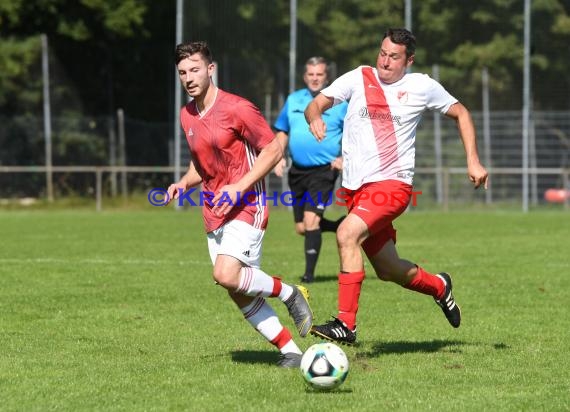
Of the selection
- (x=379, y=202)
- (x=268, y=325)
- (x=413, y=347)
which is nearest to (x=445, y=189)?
(x=413, y=347)

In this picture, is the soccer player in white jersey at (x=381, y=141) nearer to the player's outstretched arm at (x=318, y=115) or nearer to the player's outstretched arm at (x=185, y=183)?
the player's outstretched arm at (x=318, y=115)

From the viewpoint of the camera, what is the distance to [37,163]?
29.6 metres

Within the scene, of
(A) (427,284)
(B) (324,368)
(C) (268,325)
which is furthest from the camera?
(A) (427,284)

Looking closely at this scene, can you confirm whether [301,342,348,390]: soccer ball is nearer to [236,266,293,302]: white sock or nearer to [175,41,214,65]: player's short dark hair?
[236,266,293,302]: white sock

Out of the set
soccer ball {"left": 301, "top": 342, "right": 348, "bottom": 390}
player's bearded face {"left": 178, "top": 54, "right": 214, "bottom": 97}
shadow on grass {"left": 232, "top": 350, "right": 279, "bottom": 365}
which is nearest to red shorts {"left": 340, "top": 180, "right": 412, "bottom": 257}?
shadow on grass {"left": 232, "top": 350, "right": 279, "bottom": 365}

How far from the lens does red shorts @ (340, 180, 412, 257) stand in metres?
7.59

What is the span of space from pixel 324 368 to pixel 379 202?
1.72 m

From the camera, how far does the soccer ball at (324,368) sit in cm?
616

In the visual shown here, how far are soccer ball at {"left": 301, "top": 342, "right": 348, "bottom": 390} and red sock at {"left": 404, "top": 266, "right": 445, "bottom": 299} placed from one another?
Answer: 1.92m

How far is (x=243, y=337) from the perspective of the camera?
27.5ft

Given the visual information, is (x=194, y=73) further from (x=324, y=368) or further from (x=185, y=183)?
(x=324, y=368)

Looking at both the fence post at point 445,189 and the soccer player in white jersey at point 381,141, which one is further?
the fence post at point 445,189

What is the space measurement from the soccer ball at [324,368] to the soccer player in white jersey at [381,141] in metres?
1.27

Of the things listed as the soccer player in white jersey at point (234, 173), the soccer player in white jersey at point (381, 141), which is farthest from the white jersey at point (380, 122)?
the soccer player in white jersey at point (234, 173)
